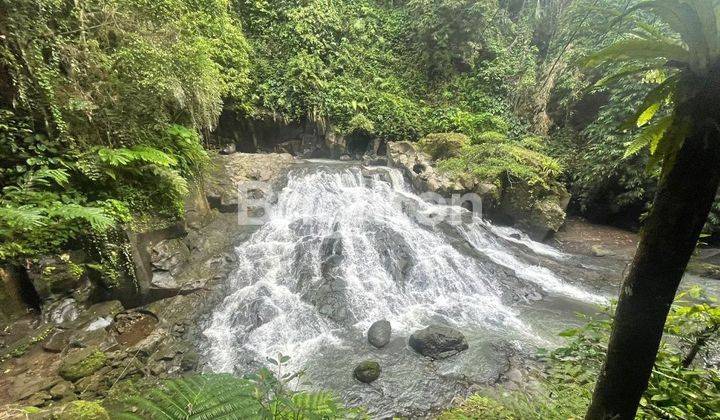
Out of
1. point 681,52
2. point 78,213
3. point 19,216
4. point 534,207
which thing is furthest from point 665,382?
point 534,207

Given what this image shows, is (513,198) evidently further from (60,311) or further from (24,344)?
(24,344)

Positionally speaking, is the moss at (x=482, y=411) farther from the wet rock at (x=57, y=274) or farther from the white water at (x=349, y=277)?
the wet rock at (x=57, y=274)

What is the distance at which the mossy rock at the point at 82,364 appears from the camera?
14.2ft

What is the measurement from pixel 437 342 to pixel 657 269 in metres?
4.71

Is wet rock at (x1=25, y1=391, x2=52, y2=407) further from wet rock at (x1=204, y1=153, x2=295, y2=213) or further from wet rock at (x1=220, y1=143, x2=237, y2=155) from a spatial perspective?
wet rock at (x1=220, y1=143, x2=237, y2=155)

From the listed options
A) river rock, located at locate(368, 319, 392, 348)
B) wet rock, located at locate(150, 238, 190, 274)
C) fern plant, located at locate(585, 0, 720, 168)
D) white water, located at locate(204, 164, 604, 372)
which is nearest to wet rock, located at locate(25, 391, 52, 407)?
white water, located at locate(204, 164, 604, 372)

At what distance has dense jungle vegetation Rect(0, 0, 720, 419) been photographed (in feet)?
9.40

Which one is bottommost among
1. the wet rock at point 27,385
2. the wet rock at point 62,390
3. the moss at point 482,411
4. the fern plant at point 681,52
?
the wet rock at point 62,390

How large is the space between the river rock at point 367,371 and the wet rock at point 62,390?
12.5 feet

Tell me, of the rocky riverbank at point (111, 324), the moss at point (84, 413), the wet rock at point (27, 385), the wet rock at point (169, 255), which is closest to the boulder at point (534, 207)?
the rocky riverbank at point (111, 324)

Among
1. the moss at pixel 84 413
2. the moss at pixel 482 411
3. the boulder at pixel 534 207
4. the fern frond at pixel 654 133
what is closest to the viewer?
the fern frond at pixel 654 133

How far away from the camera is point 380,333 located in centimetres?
596

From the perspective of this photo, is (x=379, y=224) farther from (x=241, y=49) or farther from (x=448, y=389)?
(x=241, y=49)

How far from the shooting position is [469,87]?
15.1 m
